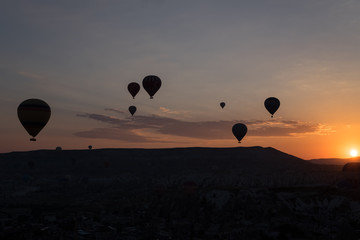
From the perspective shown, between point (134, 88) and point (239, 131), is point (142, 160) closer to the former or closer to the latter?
point (239, 131)

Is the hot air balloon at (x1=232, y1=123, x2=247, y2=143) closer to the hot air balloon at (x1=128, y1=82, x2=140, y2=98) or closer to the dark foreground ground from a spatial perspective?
the dark foreground ground

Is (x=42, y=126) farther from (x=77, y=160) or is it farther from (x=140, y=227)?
(x=77, y=160)

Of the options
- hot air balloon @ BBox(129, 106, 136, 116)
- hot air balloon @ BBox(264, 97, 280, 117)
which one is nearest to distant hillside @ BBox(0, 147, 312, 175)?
hot air balloon @ BBox(129, 106, 136, 116)

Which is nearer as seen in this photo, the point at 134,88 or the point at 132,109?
the point at 134,88

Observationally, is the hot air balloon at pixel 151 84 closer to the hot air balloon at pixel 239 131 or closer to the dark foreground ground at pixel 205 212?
the dark foreground ground at pixel 205 212

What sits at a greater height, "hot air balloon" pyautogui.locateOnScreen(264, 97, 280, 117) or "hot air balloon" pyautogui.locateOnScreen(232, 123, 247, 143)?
"hot air balloon" pyautogui.locateOnScreen(264, 97, 280, 117)

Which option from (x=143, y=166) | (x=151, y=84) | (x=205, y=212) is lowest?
(x=205, y=212)

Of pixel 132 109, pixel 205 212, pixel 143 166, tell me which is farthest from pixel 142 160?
pixel 205 212

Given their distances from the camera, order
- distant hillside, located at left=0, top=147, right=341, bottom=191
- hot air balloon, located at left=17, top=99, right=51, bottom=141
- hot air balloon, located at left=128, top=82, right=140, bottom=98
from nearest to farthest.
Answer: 1. hot air balloon, located at left=17, top=99, right=51, bottom=141
2. hot air balloon, located at left=128, top=82, right=140, bottom=98
3. distant hillside, located at left=0, top=147, right=341, bottom=191
